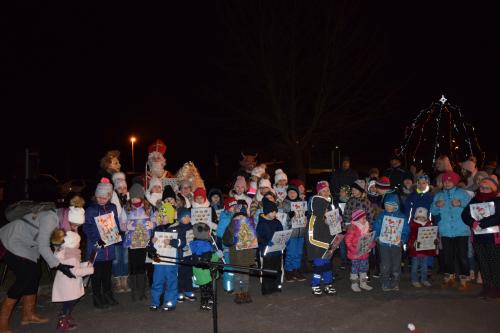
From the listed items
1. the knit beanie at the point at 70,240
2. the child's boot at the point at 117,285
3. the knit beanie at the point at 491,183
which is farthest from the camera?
the child's boot at the point at 117,285

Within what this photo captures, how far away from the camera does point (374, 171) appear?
1252cm

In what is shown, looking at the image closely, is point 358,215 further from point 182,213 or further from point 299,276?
point 182,213

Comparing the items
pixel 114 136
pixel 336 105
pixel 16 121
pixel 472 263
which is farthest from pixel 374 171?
pixel 114 136

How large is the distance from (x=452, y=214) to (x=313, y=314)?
135 inches

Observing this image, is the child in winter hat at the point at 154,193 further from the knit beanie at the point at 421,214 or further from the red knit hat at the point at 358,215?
the knit beanie at the point at 421,214

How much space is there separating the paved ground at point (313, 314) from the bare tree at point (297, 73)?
576 inches

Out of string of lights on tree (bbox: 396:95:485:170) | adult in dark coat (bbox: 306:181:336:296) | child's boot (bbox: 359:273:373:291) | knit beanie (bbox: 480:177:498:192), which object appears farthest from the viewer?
string of lights on tree (bbox: 396:95:485:170)

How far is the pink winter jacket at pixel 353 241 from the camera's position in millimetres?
8517

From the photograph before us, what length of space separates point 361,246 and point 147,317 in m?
3.79

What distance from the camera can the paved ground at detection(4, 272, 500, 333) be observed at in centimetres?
667

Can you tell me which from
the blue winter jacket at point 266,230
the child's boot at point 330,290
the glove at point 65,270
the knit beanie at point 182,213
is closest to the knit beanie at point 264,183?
the blue winter jacket at point 266,230

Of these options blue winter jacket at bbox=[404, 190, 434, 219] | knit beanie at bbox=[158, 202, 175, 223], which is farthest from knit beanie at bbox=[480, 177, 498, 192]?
knit beanie at bbox=[158, 202, 175, 223]

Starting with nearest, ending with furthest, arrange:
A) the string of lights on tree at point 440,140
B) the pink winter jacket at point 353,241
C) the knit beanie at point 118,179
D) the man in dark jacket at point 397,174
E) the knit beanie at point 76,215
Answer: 1. the knit beanie at point 76,215
2. the pink winter jacket at point 353,241
3. the knit beanie at point 118,179
4. the man in dark jacket at point 397,174
5. the string of lights on tree at point 440,140

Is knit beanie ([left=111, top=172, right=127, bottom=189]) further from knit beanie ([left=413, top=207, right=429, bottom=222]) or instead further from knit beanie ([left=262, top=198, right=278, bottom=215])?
knit beanie ([left=413, top=207, right=429, bottom=222])
